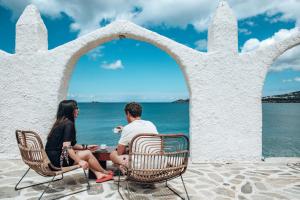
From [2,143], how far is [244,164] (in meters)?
5.20

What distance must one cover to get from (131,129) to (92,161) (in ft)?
3.36

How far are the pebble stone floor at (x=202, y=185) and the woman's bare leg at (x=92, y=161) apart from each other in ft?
0.58

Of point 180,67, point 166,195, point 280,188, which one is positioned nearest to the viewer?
point 166,195

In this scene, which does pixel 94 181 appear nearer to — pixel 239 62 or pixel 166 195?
pixel 166 195

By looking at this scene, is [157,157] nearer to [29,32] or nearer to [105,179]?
[105,179]

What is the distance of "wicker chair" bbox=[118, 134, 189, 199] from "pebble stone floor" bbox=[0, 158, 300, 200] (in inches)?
16.7

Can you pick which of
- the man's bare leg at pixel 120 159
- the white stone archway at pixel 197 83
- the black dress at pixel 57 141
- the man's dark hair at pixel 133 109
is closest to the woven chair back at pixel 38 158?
the black dress at pixel 57 141

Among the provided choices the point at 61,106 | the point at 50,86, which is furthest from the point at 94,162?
the point at 50,86

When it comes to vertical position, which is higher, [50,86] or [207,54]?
[207,54]

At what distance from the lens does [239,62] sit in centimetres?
557

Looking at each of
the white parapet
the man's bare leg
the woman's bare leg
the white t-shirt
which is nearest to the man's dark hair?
the white t-shirt

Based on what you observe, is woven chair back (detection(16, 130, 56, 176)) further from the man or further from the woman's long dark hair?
the man

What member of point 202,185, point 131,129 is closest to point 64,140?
point 131,129

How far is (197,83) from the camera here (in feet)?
18.1
